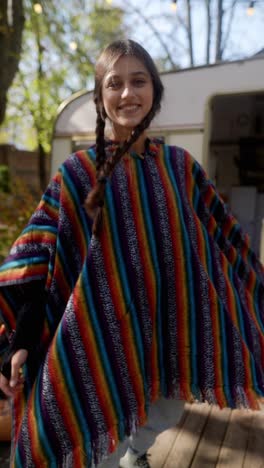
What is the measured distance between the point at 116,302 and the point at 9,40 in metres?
6.06

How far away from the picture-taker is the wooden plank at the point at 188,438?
183 centimetres

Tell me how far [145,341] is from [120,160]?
0.57 m

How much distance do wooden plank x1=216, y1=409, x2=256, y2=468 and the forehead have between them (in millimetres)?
1653

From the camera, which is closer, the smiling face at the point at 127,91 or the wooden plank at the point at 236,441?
the smiling face at the point at 127,91

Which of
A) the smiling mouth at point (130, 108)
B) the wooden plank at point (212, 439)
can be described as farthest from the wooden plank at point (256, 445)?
the smiling mouth at point (130, 108)

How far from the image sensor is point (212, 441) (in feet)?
6.51

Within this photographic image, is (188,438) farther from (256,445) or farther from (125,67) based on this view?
(125,67)

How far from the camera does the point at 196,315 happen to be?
1320mm

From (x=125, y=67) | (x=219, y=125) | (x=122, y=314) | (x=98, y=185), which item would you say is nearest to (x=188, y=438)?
(x=122, y=314)

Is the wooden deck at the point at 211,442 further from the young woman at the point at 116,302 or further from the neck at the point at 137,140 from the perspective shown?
the neck at the point at 137,140

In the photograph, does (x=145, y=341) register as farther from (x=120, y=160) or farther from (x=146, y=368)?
(x=120, y=160)

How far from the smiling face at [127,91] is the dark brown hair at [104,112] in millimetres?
20

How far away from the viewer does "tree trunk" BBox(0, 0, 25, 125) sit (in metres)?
5.92

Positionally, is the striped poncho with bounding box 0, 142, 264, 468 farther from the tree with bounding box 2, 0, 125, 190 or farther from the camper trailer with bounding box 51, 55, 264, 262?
the tree with bounding box 2, 0, 125, 190
